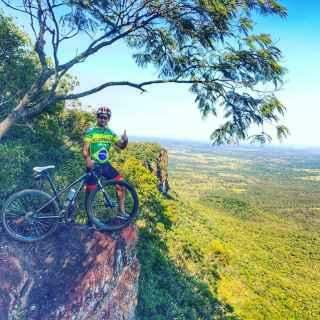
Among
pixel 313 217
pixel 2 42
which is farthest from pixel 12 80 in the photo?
pixel 313 217

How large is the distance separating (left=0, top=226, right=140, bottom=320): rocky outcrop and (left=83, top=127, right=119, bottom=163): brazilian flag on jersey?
2.24 m

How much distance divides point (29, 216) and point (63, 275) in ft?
5.26

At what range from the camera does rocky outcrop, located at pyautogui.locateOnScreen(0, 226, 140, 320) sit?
7.54m

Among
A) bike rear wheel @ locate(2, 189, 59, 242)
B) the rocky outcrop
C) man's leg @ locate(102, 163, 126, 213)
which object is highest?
man's leg @ locate(102, 163, 126, 213)

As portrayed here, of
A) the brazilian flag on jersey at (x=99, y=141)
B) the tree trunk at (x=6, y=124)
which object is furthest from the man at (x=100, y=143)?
the tree trunk at (x=6, y=124)

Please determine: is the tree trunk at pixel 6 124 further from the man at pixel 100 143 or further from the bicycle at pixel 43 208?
the man at pixel 100 143

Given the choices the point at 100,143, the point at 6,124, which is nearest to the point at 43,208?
the point at 100,143

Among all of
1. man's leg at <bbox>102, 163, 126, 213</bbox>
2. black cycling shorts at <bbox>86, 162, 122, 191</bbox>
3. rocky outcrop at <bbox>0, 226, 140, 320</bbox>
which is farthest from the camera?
man's leg at <bbox>102, 163, 126, 213</bbox>

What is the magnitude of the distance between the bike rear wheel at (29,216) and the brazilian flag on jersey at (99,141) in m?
1.27

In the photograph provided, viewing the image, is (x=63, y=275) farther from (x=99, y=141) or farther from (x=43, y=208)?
(x=99, y=141)

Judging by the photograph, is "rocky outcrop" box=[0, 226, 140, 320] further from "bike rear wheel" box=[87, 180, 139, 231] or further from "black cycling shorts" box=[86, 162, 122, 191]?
"black cycling shorts" box=[86, 162, 122, 191]

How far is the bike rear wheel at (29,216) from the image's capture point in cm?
754

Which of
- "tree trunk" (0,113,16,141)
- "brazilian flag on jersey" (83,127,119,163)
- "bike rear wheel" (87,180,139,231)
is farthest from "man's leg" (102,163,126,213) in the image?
"tree trunk" (0,113,16,141)

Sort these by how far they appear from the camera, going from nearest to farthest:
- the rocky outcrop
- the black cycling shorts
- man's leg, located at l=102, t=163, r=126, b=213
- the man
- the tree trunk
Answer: the rocky outcrop, the man, the black cycling shorts, man's leg, located at l=102, t=163, r=126, b=213, the tree trunk
